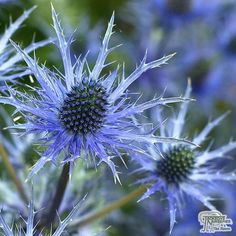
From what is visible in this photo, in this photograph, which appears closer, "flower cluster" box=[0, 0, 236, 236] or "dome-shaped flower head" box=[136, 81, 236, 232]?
"flower cluster" box=[0, 0, 236, 236]

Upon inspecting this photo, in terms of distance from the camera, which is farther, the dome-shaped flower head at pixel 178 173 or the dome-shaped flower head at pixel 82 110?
the dome-shaped flower head at pixel 178 173

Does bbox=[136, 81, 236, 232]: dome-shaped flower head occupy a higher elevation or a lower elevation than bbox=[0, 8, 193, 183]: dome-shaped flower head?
lower

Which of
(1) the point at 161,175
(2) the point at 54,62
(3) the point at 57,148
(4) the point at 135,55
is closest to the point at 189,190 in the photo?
(1) the point at 161,175

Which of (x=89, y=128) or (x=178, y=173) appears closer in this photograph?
(x=89, y=128)

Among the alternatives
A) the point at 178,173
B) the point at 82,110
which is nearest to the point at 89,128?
the point at 82,110

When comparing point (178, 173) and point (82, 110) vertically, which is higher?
point (82, 110)

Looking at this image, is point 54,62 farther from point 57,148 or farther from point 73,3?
point 57,148

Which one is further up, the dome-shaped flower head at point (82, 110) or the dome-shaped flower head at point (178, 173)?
the dome-shaped flower head at point (82, 110)

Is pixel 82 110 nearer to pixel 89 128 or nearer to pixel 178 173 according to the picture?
pixel 89 128
